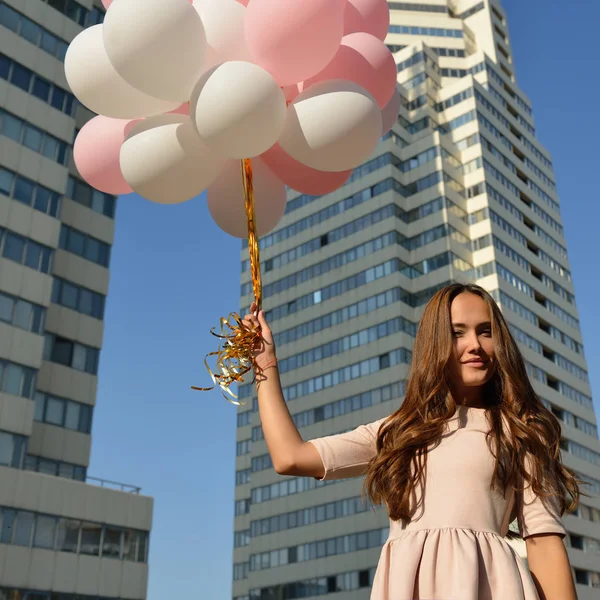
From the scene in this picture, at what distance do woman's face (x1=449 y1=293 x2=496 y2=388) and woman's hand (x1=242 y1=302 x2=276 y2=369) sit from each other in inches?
26.0

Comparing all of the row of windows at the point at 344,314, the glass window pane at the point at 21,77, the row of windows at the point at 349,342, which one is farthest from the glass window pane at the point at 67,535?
the row of windows at the point at 344,314

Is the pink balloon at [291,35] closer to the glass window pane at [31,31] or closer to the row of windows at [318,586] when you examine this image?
the glass window pane at [31,31]

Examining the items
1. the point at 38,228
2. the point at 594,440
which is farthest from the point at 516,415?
the point at 594,440

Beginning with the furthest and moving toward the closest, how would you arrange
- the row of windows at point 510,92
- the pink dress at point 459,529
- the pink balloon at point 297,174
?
the row of windows at point 510,92, the pink balloon at point 297,174, the pink dress at point 459,529

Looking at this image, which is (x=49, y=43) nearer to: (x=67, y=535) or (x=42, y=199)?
(x=42, y=199)

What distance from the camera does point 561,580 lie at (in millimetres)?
2375

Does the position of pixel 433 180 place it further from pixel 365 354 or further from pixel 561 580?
pixel 561 580

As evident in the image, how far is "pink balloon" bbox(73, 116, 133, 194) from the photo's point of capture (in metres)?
4.93

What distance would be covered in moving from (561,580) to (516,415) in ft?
1.74

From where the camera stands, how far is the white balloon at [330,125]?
409cm

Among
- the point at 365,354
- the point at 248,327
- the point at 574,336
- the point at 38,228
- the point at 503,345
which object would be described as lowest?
the point at 503,345

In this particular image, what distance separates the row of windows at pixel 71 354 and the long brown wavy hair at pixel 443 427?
96.7 feet

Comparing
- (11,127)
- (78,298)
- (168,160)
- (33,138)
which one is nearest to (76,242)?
(78,298)

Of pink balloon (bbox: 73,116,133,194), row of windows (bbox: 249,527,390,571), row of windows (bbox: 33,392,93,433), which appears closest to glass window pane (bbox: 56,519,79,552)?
row of windows (bbox: 33,392,93,433)
